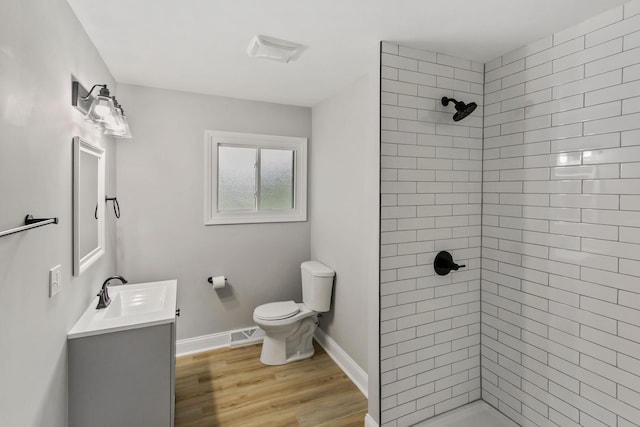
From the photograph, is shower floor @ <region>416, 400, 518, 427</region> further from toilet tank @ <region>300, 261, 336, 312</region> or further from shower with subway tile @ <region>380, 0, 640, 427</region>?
toilet tank @ <region>300, 261, 336, 312</region>

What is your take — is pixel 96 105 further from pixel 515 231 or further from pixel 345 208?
pixel 515 231

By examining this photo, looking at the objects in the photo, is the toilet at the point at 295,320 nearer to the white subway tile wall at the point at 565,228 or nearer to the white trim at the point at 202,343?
the white trim at the point at 202,343

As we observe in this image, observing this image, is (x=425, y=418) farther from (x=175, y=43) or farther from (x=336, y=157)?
(x=175, y=43)

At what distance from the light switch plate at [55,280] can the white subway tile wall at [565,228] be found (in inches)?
95.2

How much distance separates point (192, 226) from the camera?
112 inches

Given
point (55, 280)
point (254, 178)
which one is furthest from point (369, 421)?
point (254, 178)

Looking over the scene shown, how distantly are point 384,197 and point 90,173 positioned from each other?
5.81 ft

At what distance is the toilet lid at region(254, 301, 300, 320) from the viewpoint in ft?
8.64

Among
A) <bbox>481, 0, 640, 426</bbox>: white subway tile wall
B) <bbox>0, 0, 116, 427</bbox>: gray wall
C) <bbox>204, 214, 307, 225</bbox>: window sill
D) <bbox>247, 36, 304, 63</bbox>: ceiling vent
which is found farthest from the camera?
<bbox>204, 214, 307, 225</bbox>: window sill

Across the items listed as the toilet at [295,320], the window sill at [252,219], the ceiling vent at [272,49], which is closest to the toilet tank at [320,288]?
the toilet at [295,320]

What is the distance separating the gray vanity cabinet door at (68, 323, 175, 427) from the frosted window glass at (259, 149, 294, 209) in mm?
1730

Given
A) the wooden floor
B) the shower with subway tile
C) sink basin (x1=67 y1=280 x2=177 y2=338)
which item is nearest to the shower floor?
the shower with subway tile

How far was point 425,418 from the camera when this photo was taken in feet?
6.60

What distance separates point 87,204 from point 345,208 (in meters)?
1.80
